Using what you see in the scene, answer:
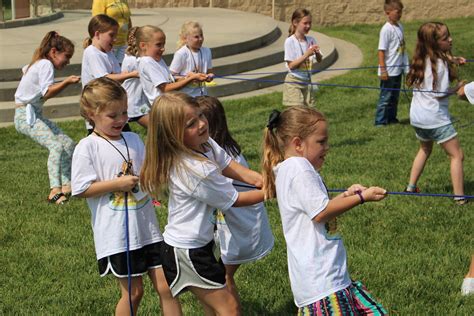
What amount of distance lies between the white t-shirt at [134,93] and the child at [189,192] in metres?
4.13

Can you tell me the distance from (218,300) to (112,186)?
0.82 m

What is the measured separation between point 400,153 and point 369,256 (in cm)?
374

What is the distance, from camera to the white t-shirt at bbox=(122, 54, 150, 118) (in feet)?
27.6

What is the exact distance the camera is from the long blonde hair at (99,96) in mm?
4520

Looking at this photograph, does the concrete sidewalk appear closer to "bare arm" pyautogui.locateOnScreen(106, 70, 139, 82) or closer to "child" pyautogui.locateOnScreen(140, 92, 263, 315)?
"bare arm" pyautogui.locateOnScreen(106, 70, 139, 82)

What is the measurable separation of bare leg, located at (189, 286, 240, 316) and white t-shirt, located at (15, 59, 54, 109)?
12.8ft

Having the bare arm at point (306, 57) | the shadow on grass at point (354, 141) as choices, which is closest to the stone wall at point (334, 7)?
the shadow on grass at point (354, 141)

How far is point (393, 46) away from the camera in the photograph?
11.6m

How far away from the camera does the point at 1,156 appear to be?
10.0 meters

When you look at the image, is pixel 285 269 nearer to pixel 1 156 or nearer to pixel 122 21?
pixel 1 156

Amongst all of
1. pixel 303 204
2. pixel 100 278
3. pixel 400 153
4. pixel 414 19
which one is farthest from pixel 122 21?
pixel 414 19

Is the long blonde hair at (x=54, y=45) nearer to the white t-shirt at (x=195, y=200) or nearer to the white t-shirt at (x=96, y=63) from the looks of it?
the white t-shirt at (x=96, y=63)

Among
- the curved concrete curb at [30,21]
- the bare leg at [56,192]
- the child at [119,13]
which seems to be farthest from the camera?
the curved concrete curb at [30,21]

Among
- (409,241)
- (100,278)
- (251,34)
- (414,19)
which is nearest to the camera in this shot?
(100,278)
